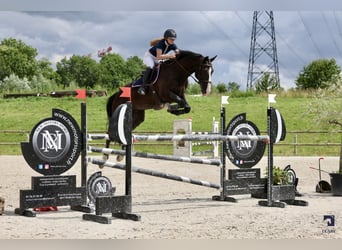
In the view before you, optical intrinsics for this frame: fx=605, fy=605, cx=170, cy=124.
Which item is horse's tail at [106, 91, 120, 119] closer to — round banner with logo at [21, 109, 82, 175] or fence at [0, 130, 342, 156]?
round banner with logo at [21, 109, 82, 175]

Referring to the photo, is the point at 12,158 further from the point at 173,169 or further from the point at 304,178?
the point at 304,178

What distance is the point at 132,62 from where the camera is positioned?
5.68 meters

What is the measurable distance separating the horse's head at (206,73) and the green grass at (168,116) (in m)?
1.22

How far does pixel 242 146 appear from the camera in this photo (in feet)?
18.9

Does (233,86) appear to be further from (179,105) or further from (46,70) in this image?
(46,70)

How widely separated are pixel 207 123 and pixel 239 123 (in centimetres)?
521

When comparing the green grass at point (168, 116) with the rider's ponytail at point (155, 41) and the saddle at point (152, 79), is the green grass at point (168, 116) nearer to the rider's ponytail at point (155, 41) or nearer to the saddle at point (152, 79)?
the saddle at point (152, 79)

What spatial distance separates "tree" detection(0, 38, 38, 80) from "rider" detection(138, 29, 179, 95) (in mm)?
970

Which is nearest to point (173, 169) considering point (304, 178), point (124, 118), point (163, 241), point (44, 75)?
point (304, 178)

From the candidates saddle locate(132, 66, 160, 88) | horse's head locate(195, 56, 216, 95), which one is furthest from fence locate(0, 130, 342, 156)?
horse's head locate(195, 56, 216, 95)

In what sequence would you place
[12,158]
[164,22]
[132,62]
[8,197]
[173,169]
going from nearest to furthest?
[164,22]
[132,62]
[8,197]
[173,169]
[12,158]

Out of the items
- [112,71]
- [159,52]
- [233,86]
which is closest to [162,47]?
[159,52]

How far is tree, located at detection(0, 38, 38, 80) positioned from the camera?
5.18 meters

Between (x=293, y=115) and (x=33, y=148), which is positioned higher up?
(x=293, y=115)
